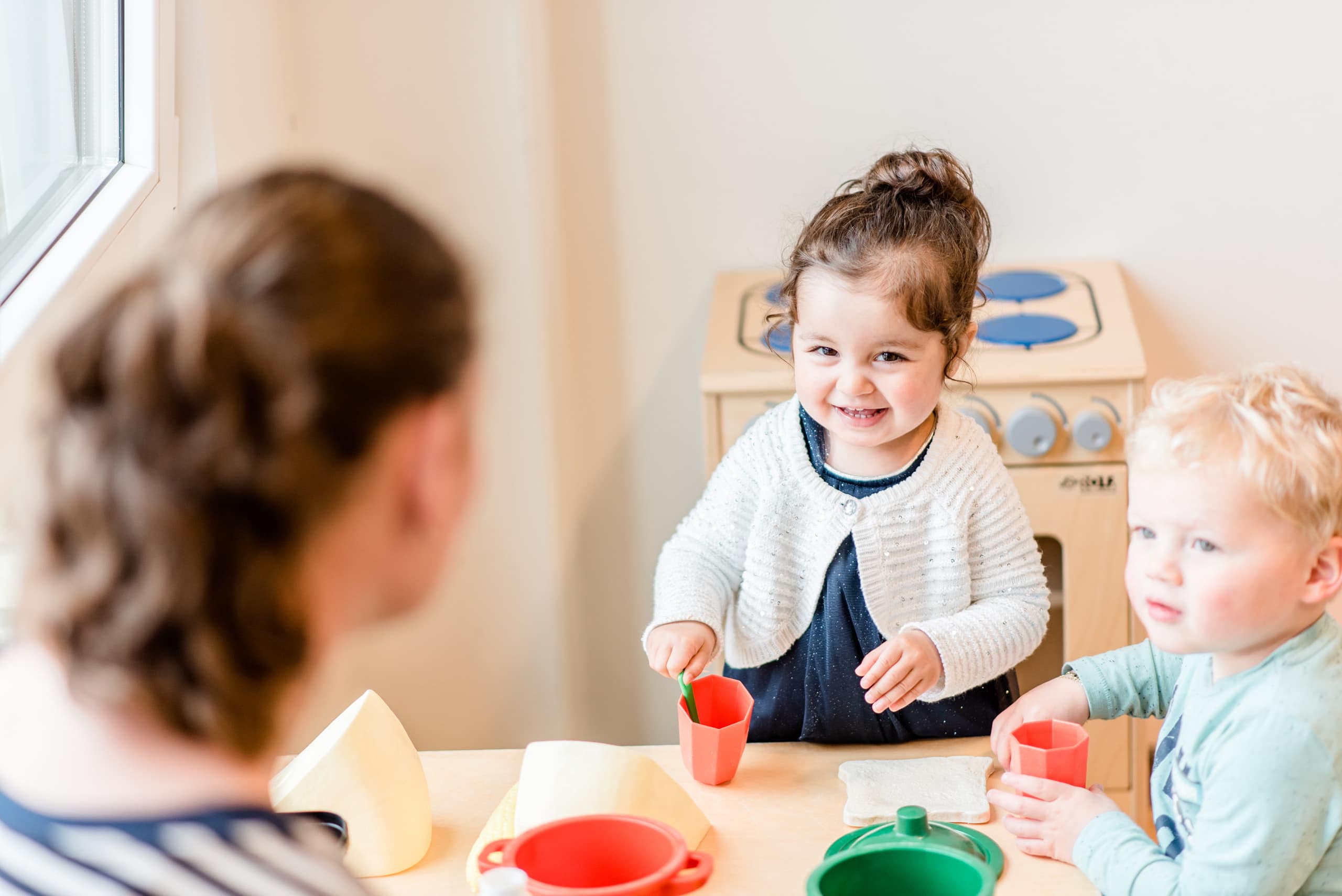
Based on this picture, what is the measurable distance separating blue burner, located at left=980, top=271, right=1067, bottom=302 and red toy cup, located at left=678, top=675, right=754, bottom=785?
103cm

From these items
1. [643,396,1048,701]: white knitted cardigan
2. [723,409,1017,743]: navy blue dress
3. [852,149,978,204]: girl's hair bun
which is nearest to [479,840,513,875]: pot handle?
[643,396,1048,701]: white knitted cardigan

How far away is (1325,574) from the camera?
0.86m

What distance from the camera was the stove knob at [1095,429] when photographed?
1.79 metres

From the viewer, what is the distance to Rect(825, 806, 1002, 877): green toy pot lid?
924 millimetres

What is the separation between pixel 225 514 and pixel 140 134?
1154 millimetres

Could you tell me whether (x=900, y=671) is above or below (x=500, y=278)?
below

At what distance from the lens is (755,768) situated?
1135 millimetres

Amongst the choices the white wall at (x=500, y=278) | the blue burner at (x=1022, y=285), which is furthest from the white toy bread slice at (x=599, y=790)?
the blue burner at (x=1022, y=285)

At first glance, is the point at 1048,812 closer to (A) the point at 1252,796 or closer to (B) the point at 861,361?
(A) the point at 1252,796

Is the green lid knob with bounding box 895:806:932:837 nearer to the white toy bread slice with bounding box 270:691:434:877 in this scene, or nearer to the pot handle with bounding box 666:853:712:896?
the pot handle with bounding box 666:853:712:896

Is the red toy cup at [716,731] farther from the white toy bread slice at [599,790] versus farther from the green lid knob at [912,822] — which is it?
the green lid knob at [912,822]

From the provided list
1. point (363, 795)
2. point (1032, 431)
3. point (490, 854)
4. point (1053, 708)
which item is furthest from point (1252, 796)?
point (1032, 431)

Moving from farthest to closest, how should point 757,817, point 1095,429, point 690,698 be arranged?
point 1095,429 < point 690,698 < point 757,817

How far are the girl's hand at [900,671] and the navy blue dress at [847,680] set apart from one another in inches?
5.9
